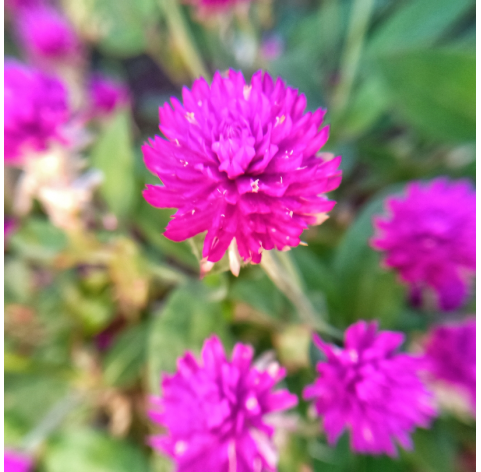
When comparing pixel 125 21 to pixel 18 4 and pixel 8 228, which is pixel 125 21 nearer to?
pixel 18 4

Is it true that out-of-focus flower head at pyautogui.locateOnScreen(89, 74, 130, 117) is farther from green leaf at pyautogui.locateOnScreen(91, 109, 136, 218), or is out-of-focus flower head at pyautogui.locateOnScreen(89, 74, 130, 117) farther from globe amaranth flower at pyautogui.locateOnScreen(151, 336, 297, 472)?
globe amaranth flower at pyautogui.locateOnScreen(151, 336, 297, 472)

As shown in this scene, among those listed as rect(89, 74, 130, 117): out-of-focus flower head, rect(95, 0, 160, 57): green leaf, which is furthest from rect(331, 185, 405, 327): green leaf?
rect(95, 0, 160, 57): green leaf

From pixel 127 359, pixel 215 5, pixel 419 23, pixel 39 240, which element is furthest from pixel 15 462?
pixel 419 23

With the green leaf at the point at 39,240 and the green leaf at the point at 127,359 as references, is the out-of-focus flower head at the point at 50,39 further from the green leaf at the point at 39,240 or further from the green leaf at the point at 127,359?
the green leaf at the point at 127,359

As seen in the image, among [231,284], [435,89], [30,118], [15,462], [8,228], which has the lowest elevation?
[15,462]

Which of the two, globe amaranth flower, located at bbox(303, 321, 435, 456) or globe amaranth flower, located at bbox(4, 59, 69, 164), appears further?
globe amaranth flower, located at bbox(4, 59, 69, 164)
